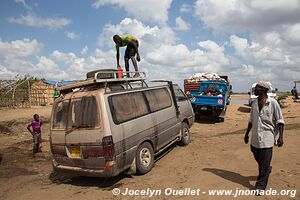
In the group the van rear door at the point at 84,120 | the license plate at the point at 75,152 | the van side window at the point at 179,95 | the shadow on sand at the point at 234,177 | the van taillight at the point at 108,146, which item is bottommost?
the shadow on sand at the point at 234,177

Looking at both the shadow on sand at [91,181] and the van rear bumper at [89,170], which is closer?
the van rear bumper at [89,170]

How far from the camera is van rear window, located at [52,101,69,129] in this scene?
574 cm

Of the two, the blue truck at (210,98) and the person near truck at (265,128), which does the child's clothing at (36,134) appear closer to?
the person near truck at (265,128)

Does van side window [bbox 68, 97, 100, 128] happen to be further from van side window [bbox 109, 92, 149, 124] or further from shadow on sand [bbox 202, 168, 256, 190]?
shadow on sand [bbox 202, 168, 256, 190]

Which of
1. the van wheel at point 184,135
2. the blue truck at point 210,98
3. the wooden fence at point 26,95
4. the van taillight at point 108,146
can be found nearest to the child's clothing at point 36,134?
the van wheel at point 184,135

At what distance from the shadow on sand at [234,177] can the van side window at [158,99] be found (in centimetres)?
198

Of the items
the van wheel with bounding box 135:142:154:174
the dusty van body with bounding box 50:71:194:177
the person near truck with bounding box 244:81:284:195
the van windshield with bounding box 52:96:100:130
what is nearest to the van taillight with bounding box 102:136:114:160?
the dusty van body with bounding box 50:71:194:177

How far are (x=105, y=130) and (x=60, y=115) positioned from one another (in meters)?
1.36

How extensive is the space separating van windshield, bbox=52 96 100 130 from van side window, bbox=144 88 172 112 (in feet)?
5.72

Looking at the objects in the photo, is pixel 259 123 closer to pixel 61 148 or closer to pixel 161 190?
pixel 161 190

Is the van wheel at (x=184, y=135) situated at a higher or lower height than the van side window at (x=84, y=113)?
lower

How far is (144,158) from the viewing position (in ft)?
19.9

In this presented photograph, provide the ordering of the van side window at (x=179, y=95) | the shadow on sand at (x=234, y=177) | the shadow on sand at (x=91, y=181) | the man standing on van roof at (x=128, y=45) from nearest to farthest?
the shadow on sand at (x=234, y=177) < the shadow on sand at (x=91, y=181) < the van side window at (x=179, y=95) < the man standing on van roof at (x=128, y=45)

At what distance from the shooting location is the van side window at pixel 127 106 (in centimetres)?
543
